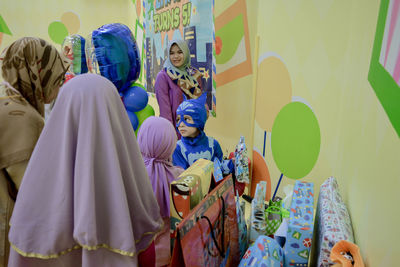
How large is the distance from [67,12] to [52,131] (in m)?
5.18

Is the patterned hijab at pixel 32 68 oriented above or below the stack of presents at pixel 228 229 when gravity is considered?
above

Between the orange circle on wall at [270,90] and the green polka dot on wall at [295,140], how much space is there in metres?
0.07

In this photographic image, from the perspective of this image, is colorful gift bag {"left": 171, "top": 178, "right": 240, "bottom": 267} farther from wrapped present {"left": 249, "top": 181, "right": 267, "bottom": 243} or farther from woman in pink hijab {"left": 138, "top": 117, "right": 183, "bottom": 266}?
woman in pink hijab {"left": 138, "top": 117, "right": 183, "bottom": 266}

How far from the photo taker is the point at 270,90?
2045 mm

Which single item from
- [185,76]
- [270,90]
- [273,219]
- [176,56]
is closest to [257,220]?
[273,219]

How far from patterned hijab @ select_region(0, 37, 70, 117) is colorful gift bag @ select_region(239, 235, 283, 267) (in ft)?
3.44

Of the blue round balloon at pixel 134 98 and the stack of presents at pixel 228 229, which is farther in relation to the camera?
the blue round balloon at pixel 134 98

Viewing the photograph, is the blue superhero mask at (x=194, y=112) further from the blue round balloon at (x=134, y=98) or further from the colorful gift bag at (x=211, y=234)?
the colorful gift bag at (x=211, y=234)

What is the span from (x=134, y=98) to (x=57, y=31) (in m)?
4.02

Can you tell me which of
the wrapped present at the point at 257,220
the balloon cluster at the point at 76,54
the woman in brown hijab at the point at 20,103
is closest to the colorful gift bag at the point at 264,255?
the wrapped present at the point at 257,220

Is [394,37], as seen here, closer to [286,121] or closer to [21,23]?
[286,121]

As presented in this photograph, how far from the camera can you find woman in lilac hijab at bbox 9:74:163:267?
70cm

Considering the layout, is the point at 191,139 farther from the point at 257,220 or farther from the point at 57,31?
the point at 57,31

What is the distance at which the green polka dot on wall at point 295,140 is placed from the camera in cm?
164
